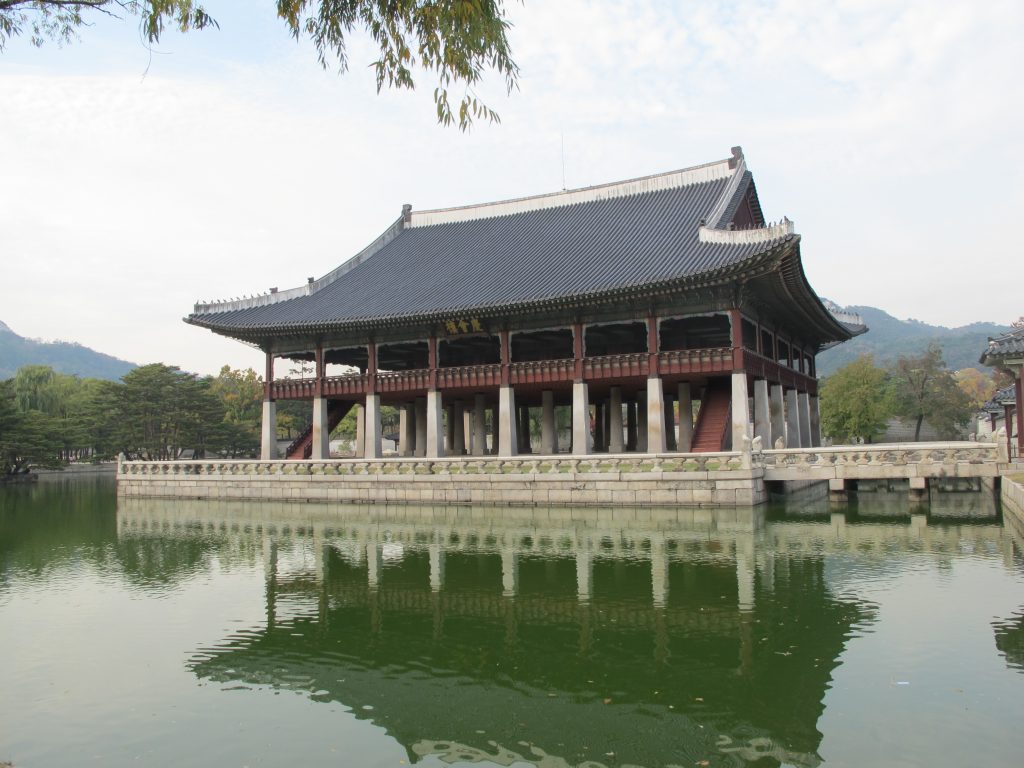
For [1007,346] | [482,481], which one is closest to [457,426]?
[482,481]

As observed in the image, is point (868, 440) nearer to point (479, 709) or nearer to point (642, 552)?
point (642, 552)

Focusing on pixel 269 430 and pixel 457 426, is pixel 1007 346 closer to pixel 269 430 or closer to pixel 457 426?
pixel 457 426

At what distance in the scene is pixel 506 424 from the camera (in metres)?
34.8

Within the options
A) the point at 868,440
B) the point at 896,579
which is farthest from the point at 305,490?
the point at 868,440

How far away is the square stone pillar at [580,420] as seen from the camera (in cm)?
3297

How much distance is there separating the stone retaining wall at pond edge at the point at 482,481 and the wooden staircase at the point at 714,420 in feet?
12.4

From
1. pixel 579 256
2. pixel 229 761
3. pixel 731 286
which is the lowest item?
pixel 229 761

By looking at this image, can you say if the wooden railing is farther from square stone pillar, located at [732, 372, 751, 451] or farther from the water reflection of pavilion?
the water reflection of pavilion

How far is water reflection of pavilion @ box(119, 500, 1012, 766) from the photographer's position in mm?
7629

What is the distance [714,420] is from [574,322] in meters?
6.97

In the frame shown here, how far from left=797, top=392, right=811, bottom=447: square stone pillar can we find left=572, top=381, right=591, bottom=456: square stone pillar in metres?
15.6

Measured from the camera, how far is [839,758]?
6.77m

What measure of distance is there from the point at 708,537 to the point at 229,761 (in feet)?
48.5

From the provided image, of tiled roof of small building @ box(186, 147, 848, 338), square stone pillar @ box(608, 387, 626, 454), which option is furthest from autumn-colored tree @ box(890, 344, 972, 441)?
square stone pillar @ box(608, 387, 626, 454)
